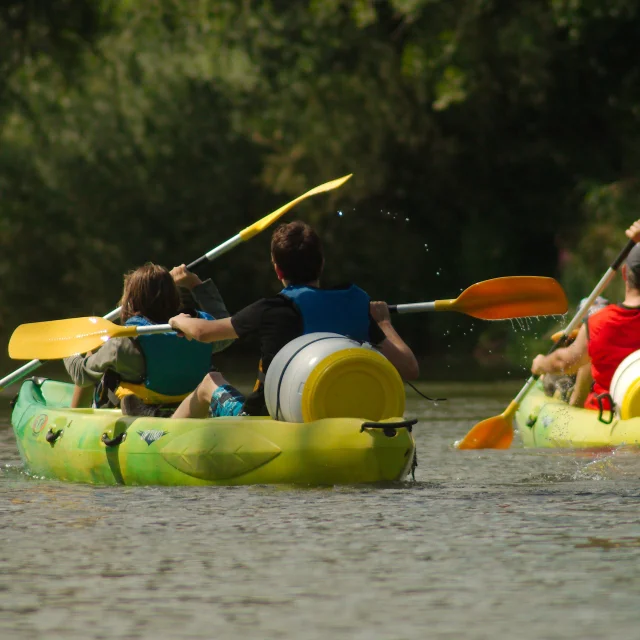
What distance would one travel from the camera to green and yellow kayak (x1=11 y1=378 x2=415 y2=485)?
25.8 ft

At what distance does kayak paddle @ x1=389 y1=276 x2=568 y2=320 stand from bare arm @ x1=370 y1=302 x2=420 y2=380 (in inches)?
39.0

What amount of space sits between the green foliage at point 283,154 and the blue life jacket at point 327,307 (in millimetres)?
16904

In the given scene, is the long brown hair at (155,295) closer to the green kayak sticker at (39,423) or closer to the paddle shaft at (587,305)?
the green kayak sticker at (39,423)

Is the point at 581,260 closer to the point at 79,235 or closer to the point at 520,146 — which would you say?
the point at 520,146

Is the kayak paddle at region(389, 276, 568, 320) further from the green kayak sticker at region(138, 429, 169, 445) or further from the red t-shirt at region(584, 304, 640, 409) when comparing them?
the green kayak sticker at region(138, 429, 169, 445)

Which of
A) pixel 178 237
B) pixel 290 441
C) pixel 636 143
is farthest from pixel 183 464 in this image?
pixel 178 237

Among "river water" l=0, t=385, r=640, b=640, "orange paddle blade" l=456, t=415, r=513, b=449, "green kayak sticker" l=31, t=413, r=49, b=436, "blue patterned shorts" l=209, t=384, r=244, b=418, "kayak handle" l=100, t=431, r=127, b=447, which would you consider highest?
"blue patterned shorts" l=209, t=384, r=244, b=418

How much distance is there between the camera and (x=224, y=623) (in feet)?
16.0

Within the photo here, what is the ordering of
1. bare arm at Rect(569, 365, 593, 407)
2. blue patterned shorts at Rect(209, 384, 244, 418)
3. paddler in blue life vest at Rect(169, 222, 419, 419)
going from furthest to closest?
bare arm at Rect(569, 365, 593, 407) < blue patterned shorts at Rect(209, 384, 244, 418) < paddler in blue life vest at Rect(169, 222, 419, 419)

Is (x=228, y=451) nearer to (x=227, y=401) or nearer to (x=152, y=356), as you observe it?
(x=227, y=401)

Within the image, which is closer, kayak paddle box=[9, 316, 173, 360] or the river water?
the river water

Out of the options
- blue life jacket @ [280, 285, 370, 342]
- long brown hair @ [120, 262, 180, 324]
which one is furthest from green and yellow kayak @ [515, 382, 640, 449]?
long brown hair @ [120, 262, 180, 324]

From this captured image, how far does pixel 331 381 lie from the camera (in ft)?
26.0

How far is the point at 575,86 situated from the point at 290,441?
18061 millimetres
